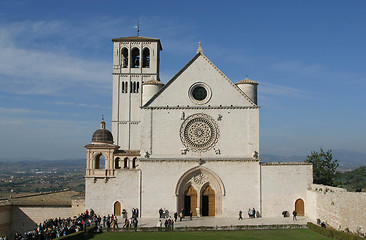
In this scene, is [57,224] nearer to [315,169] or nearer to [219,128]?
[219,128]

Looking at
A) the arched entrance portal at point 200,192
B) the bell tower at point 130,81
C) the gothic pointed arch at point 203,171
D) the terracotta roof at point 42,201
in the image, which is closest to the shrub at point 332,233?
the gothic pointed arch at point 203,171

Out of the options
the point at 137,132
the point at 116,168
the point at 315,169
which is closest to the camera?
the point at 116,168

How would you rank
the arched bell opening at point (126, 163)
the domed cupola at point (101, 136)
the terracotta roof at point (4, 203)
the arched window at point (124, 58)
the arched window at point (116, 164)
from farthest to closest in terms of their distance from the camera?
the arched window at point (124, 58)
the arched window at point (116, 164)
the domed cupola at point (101, 136)
the arched bell opening at point (126, 163)
the terracotta roof at point (4, 203)

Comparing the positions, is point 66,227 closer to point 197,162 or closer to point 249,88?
point 197,162

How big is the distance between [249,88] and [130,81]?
633 inches

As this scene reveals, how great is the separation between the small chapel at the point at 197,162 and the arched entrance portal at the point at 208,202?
0.28 ft

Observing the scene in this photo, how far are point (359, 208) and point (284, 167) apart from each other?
33.1 ft

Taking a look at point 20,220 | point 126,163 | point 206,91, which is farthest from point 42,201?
point 206,91

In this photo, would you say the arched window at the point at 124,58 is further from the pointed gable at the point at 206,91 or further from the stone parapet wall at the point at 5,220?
the stone parapet wall at the point at 5,220

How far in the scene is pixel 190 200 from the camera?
34.7 meters

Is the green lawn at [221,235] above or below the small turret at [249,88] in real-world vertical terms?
below

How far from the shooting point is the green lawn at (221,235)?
2622 centimetres

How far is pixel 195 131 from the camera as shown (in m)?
34.8

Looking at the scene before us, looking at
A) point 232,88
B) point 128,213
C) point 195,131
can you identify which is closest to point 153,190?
point 128,213
